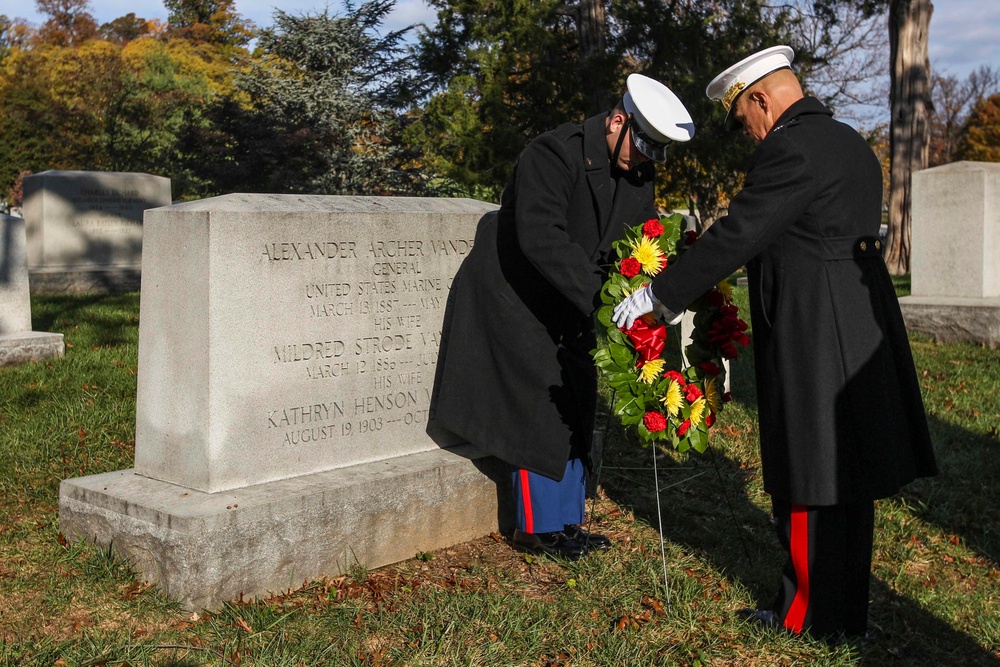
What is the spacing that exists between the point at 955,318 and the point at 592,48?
1084 cm

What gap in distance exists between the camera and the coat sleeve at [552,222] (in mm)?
3986

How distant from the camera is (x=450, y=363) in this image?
457 cm

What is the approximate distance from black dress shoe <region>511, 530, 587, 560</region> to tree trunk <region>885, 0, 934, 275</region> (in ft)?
49.6

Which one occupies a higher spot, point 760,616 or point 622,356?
point 622,356

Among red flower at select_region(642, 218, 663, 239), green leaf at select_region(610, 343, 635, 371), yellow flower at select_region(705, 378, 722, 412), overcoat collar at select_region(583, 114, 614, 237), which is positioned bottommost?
yellow flower at select_region(705, 378, 722, 412)

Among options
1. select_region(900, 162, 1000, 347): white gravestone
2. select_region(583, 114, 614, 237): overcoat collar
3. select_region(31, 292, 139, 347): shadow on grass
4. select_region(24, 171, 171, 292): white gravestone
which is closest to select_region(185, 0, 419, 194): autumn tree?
select_region(24, 171, 171, 292): white gravestone

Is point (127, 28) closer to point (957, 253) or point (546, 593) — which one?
point (957, 253)

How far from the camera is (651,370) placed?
372cm

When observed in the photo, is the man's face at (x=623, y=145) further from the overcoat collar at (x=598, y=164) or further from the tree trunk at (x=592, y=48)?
the tree trunk at (x=592, y=48)

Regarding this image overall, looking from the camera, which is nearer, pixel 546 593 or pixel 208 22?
pixel 546 593

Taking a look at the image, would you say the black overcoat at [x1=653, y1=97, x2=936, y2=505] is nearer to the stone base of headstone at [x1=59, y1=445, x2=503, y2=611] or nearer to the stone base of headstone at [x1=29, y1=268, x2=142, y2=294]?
the stone base of headstone at [x1=59, y1=445, x2=503, y2=611]

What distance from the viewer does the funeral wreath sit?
12.2 feet

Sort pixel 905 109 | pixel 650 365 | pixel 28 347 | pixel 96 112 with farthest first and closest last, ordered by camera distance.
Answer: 1. pixel 96 112
2. pixel 905 109
3. pixel 28 347
4. pixel 650 365

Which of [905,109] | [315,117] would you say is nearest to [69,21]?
[315,117]
